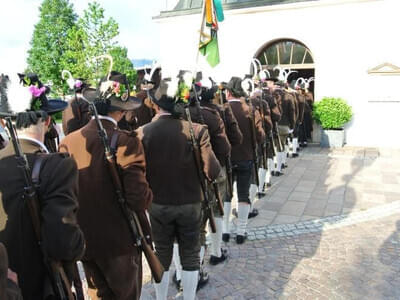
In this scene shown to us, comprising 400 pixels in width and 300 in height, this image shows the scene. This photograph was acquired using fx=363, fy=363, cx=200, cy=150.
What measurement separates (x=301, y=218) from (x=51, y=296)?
4603 mm

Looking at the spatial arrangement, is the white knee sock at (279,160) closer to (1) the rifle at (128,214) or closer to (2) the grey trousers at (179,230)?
(2) the grey trousers at (179,230)

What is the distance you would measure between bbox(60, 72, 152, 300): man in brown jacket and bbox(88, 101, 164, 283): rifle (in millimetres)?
37

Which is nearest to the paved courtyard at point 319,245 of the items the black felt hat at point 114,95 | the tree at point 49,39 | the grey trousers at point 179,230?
the grey trousers at point 179,230

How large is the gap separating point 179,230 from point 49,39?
1503 inches

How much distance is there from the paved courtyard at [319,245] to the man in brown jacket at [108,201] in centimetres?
128

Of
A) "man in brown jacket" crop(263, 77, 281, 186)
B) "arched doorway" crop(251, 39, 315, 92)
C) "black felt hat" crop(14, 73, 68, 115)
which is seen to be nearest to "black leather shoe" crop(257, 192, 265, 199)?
"man in brown jacket" crop(263, 77, 281, 186)

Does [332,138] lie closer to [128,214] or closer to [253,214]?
[253,214]

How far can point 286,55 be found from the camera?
1282 centimetres

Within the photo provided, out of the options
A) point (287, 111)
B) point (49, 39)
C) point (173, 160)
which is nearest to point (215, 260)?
point (173, 160)

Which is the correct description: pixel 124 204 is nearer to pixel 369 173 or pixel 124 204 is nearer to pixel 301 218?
pixel 301 218

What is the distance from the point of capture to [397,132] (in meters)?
11.4

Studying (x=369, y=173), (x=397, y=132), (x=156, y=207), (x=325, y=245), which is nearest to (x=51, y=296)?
(x=156, y=207)

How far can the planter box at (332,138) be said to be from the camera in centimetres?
1162

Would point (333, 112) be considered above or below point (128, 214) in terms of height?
below
